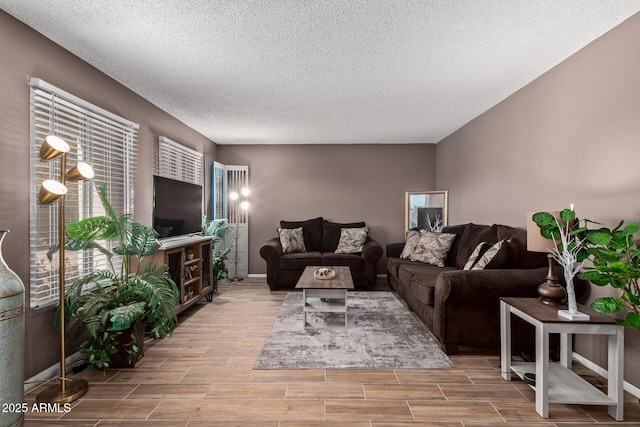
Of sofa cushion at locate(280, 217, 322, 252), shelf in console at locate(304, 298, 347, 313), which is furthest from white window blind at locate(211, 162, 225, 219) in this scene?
shelf in console at locate(304, 298, 347, 313)

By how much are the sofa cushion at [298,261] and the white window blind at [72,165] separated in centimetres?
230

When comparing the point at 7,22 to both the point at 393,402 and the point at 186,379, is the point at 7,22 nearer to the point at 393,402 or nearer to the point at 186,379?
the point at 186,379

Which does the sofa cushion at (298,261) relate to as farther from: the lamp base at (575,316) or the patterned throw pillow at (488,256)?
the lamp base at (575,316)

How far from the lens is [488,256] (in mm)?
3025

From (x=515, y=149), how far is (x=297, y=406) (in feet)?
10.9

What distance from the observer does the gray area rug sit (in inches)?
103

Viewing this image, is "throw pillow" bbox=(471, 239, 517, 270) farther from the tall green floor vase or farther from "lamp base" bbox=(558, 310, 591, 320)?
the tall green floor vase

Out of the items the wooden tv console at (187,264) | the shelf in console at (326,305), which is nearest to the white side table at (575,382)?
the shelf in console at (326,305)

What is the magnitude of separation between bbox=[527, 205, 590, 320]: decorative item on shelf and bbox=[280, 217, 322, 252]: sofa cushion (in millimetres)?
3962

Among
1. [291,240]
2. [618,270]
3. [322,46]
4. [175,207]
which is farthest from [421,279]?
[175,207]

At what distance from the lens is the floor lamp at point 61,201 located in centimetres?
200

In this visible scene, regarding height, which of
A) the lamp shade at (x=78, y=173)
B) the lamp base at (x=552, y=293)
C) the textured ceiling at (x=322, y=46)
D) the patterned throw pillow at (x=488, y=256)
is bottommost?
the lamp base at (x=552, y=293)

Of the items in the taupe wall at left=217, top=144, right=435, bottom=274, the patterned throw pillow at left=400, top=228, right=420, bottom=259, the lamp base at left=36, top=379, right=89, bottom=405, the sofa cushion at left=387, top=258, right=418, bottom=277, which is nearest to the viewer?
the lamp base at left=36, top=379, right=89, bottom=405

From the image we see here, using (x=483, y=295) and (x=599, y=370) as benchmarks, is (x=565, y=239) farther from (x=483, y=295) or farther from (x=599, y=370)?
(x=599, y=370)
